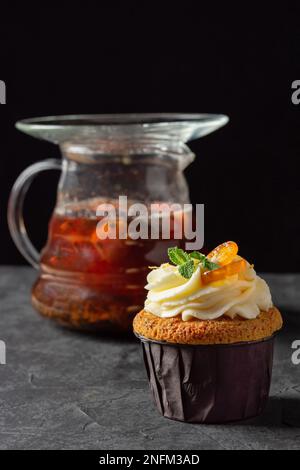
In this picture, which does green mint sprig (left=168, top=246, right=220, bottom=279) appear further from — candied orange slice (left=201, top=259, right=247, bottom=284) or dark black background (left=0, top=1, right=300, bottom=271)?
dark black background (left=0, top=1, right=300, bottom=271)

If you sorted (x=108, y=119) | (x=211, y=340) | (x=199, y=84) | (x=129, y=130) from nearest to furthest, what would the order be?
(x=211, y=340), (x=129, y=130), (x=108, y=119), (x=199, y=84)

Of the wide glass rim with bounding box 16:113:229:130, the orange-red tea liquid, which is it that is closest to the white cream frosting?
the orange-red tea liquid

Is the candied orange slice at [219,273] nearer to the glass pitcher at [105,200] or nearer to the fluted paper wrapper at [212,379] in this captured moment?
the fluted paper wrapper at [212,379]

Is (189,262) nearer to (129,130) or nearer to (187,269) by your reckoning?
(187,269)

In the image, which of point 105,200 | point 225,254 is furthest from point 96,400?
point 105,200

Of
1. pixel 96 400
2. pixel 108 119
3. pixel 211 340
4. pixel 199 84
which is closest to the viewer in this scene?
pixel 211 340

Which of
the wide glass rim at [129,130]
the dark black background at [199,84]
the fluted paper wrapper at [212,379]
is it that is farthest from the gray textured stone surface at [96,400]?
the dark black background at [199,84]
